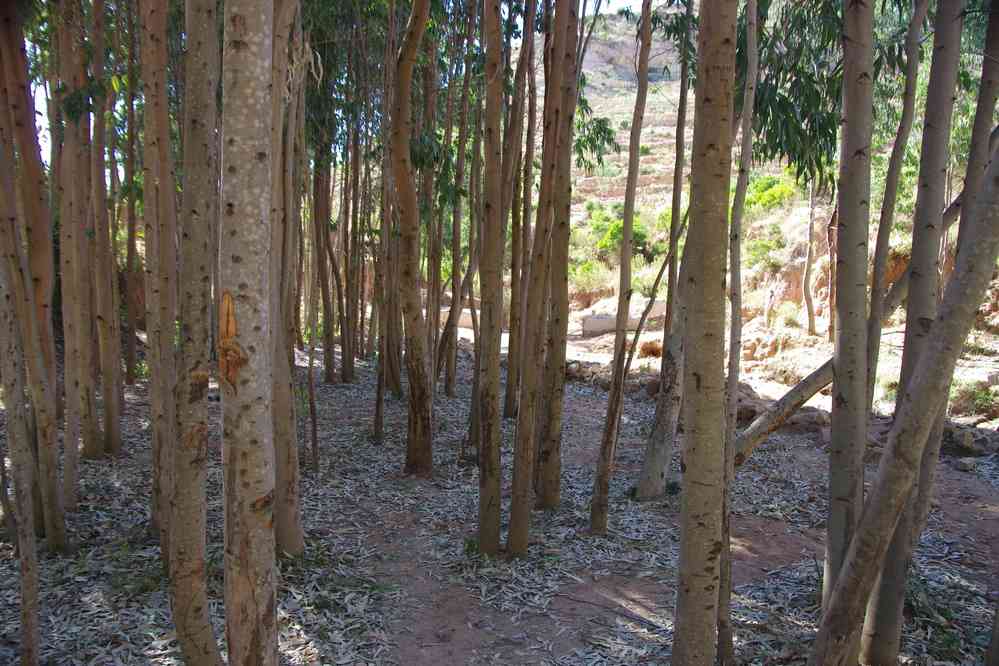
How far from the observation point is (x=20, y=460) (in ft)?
10.2

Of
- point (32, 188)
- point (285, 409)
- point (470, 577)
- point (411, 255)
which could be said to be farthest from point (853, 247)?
point (32, 188)

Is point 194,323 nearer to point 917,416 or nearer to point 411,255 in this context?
point 917,416

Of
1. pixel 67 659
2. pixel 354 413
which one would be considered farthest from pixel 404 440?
pixel 67 659

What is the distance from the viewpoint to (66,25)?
16.8ft

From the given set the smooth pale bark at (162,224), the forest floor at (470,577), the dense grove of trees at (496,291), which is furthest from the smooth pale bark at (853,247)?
the smooth pale bark at (162,224)

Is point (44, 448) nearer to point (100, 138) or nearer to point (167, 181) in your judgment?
point (167, 181)

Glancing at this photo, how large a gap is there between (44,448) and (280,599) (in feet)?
5.86

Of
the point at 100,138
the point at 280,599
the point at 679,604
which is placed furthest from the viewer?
the point at 100,138

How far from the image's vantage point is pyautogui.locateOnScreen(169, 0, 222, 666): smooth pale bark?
2674mm

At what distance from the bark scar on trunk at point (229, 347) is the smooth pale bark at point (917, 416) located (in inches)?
79.3

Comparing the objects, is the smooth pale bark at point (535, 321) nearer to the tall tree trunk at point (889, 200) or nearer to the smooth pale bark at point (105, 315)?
the tall tree trunk at point (889, 200)

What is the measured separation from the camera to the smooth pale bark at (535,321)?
456cm

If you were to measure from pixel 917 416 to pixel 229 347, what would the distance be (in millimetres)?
2064

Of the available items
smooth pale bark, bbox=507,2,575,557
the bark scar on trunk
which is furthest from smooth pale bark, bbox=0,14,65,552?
smooth pale bark, bbox=507,2,575,557
